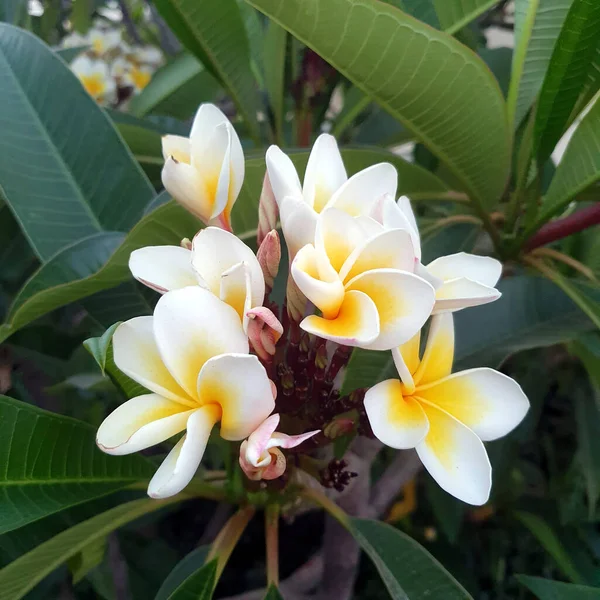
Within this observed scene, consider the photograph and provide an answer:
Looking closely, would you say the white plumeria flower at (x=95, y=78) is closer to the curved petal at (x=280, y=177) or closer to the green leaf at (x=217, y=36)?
the green leaf at (x=217, y=36)

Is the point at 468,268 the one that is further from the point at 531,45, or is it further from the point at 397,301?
the point at 531,45

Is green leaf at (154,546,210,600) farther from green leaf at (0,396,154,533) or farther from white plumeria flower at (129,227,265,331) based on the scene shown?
white plumeria flower at (129,227,265,331)

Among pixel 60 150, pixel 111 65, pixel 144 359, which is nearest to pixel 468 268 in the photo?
pixel 144 359

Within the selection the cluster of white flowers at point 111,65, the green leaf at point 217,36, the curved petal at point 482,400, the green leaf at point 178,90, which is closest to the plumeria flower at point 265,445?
the curved petal at point 482,400

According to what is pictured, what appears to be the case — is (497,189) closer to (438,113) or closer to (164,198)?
(438,113)

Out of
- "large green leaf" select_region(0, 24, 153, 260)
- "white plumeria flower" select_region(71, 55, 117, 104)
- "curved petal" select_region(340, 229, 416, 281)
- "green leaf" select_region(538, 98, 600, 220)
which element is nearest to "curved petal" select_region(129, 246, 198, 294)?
"curved petal" select_region(340, 229, 416, 281)

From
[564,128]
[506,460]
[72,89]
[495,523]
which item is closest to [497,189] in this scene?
[564,128]
